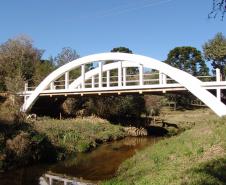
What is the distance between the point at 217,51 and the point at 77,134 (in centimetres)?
3882

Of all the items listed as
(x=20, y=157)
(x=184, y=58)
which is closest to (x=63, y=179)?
(x=20, y=157)

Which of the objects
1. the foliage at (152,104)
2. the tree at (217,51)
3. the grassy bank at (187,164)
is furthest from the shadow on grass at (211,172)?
the tree at (217,51)

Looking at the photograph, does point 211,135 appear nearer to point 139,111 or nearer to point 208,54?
point 139,111

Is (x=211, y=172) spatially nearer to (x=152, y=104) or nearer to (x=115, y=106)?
(x=115, y=106)

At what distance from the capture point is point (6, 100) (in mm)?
35156

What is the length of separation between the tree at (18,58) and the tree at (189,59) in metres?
28.8

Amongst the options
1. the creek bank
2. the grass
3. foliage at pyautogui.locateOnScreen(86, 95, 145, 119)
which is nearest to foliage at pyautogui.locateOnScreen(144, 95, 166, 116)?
foliage at pyautogui.locateOnScreen(86, 95, 145, 119)

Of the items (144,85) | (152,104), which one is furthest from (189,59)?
(144,85)

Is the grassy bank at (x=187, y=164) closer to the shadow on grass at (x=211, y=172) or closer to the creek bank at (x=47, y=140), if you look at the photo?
the shadow on grass at (x=211, y=172)

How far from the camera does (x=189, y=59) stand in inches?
2746

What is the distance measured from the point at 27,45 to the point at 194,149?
42.0 m

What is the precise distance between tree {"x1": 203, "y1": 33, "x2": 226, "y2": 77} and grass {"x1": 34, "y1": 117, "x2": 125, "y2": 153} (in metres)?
31.3

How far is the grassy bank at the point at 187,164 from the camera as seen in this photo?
34.0 ft

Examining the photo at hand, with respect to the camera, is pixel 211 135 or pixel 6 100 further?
pixel 6 100
